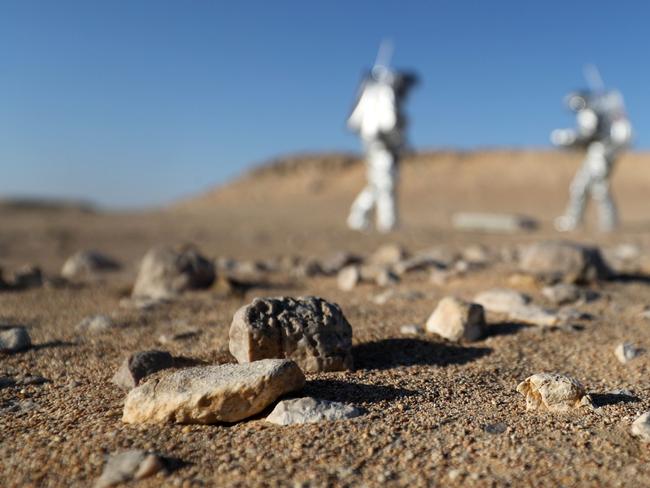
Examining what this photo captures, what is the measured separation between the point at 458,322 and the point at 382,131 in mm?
6890

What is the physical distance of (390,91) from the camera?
31.0ft

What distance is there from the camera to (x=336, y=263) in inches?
224

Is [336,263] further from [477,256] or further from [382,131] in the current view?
[382,131]

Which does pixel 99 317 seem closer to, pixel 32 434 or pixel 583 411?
pixel 32 434

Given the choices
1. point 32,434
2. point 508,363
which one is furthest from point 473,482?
point 32,434

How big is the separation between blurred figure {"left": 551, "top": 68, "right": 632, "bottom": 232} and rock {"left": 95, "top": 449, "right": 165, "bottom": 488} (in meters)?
9.64

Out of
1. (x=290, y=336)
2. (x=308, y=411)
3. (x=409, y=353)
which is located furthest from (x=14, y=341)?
(x=409, y=353)

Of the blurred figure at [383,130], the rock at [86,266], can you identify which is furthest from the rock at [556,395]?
the blurred figure at [383,130]

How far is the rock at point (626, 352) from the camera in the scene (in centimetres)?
268

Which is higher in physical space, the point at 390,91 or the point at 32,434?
the point at 390,91

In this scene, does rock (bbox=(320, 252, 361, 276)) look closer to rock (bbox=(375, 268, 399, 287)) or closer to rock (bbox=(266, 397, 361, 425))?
rock (bbox=(375, 268, 399, 287))

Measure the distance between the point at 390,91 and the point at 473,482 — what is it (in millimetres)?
8312

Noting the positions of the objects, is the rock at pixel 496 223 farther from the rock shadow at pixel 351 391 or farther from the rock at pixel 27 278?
the rock shadow at pixel 351 391

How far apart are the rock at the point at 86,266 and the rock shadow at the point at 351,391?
4057 mm
